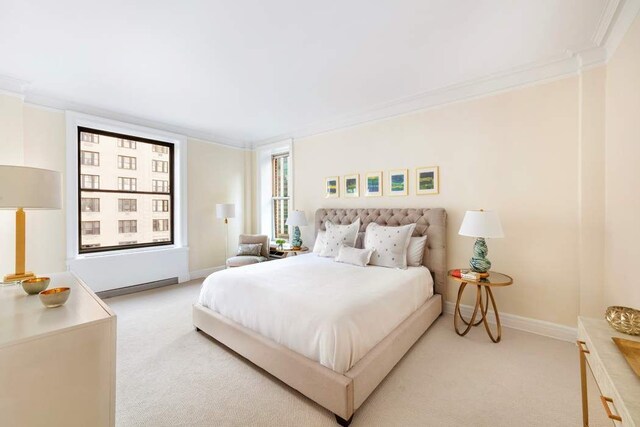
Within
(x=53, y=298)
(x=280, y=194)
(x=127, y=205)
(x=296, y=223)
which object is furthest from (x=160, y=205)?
(x=53, y=298)

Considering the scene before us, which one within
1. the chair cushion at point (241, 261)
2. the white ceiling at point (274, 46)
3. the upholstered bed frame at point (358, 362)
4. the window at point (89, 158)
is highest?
the white ceiling at point (274, 46)

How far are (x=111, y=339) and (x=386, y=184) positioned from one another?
331cm

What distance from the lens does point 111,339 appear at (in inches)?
47.6

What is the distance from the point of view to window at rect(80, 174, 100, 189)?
12.5ft

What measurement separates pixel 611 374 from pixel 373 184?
10.1 feet

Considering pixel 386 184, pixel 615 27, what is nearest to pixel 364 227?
pixel 386 184

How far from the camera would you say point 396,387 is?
6.24 ft

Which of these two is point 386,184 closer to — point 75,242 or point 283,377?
point 283,377

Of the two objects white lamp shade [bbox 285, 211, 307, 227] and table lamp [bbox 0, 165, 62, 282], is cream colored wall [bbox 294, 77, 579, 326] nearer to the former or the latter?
white lamp shade [bbox 285, 211, 307, 227]

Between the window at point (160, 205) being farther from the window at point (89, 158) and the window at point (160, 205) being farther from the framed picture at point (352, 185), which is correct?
the framed picture at point (352, 185)

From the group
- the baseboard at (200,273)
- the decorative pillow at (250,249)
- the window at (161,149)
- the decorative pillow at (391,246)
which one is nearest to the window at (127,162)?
the window at (161,149)

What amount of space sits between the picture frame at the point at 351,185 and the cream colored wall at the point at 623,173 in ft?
8.50

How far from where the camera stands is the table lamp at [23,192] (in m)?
1.63

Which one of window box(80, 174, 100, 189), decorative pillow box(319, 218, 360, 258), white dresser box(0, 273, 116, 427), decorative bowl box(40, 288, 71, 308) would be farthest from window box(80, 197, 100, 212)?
decorative pillow box(319, 218, 360, 258)
